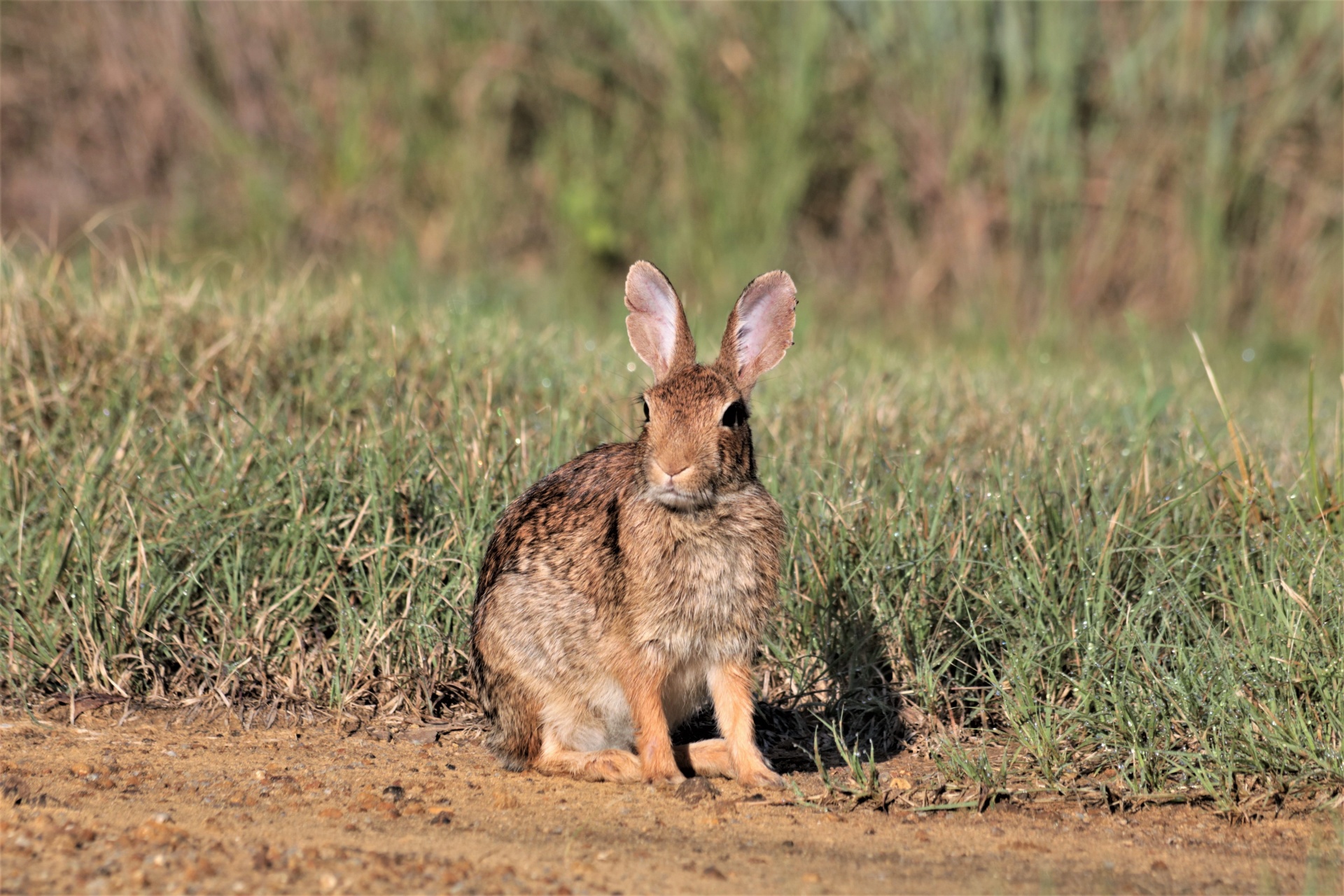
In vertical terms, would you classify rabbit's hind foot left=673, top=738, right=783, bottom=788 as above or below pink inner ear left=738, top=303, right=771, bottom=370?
below

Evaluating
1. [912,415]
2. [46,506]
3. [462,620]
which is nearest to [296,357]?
[46,506]

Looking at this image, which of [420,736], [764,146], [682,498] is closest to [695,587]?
[682,498]

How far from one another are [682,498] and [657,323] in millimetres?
636

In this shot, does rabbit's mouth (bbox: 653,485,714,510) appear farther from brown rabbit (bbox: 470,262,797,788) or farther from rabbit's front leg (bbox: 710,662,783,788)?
rabbit's front leg (bbox: 710,662,783,788)

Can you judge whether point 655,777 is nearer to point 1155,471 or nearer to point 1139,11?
point 1155,471

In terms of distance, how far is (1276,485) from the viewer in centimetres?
457

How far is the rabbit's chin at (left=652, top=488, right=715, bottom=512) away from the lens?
10.6 feet

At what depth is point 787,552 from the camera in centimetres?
420

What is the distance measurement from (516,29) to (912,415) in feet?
15.2

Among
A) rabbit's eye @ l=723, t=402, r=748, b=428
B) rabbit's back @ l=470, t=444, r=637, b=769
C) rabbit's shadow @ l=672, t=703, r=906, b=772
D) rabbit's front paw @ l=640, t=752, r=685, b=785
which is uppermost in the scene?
rabbit's eye @ l=723, t=402, r=748, b=428

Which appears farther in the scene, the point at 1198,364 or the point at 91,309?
the point at 1198,364

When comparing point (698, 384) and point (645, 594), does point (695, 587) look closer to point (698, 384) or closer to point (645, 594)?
point (645, 594)

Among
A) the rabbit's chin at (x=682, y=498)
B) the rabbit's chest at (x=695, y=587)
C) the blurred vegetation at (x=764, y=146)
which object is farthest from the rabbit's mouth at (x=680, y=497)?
the blurred vegetation at (x=764, y=146)

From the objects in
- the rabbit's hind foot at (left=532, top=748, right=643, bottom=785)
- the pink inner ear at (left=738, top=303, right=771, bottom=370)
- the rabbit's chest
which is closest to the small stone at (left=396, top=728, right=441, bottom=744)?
the rabbit's hind foot at (left=532, top=748, right=643, bottom=785)
